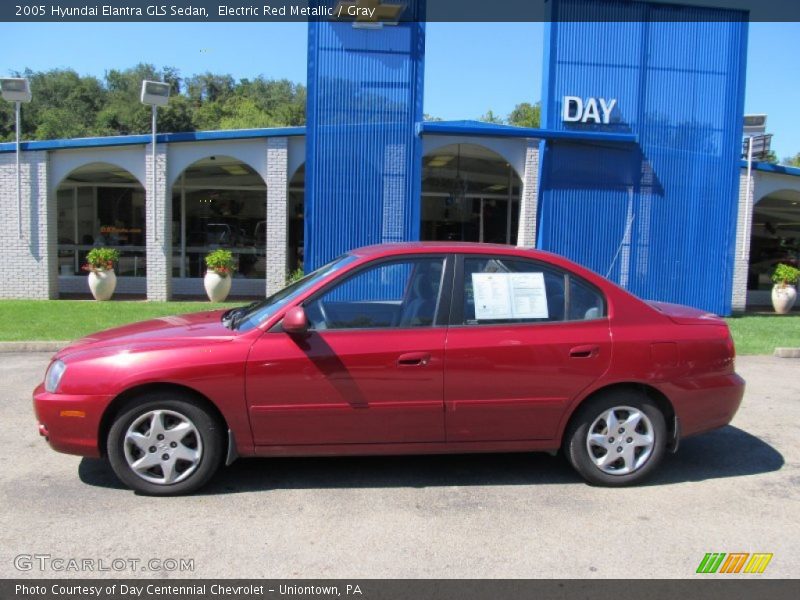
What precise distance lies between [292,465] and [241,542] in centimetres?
126

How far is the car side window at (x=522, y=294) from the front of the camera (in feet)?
14.7

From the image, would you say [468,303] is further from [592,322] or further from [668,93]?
[668,93]

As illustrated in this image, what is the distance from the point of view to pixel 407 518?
399 cm

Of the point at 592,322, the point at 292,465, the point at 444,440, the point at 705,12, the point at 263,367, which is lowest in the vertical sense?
the point at 292,465

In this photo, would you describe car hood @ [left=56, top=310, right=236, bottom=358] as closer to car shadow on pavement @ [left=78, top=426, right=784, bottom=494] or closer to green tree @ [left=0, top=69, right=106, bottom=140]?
car shadow on pavement @ [left=78, top=426, right=784, bottom=494]

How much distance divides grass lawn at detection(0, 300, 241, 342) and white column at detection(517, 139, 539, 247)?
6.61 metres

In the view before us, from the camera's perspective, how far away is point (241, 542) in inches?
143

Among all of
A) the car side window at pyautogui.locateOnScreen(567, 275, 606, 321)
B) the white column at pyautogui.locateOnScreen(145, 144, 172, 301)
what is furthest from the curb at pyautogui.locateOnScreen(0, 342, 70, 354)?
the car side window at pyautogui.locateOnScreen(567, 275, 606, 321)

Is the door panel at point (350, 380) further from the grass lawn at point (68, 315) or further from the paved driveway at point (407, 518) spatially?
the grass lawn at point (68, 315)

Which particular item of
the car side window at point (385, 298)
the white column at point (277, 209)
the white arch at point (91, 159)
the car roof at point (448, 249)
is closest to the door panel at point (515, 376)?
the car side window at point (385, 298)

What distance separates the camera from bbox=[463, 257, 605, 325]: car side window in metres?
4.47

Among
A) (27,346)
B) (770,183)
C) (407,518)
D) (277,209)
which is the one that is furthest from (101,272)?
(770,183)

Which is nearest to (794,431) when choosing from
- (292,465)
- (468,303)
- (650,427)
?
(650,427)
